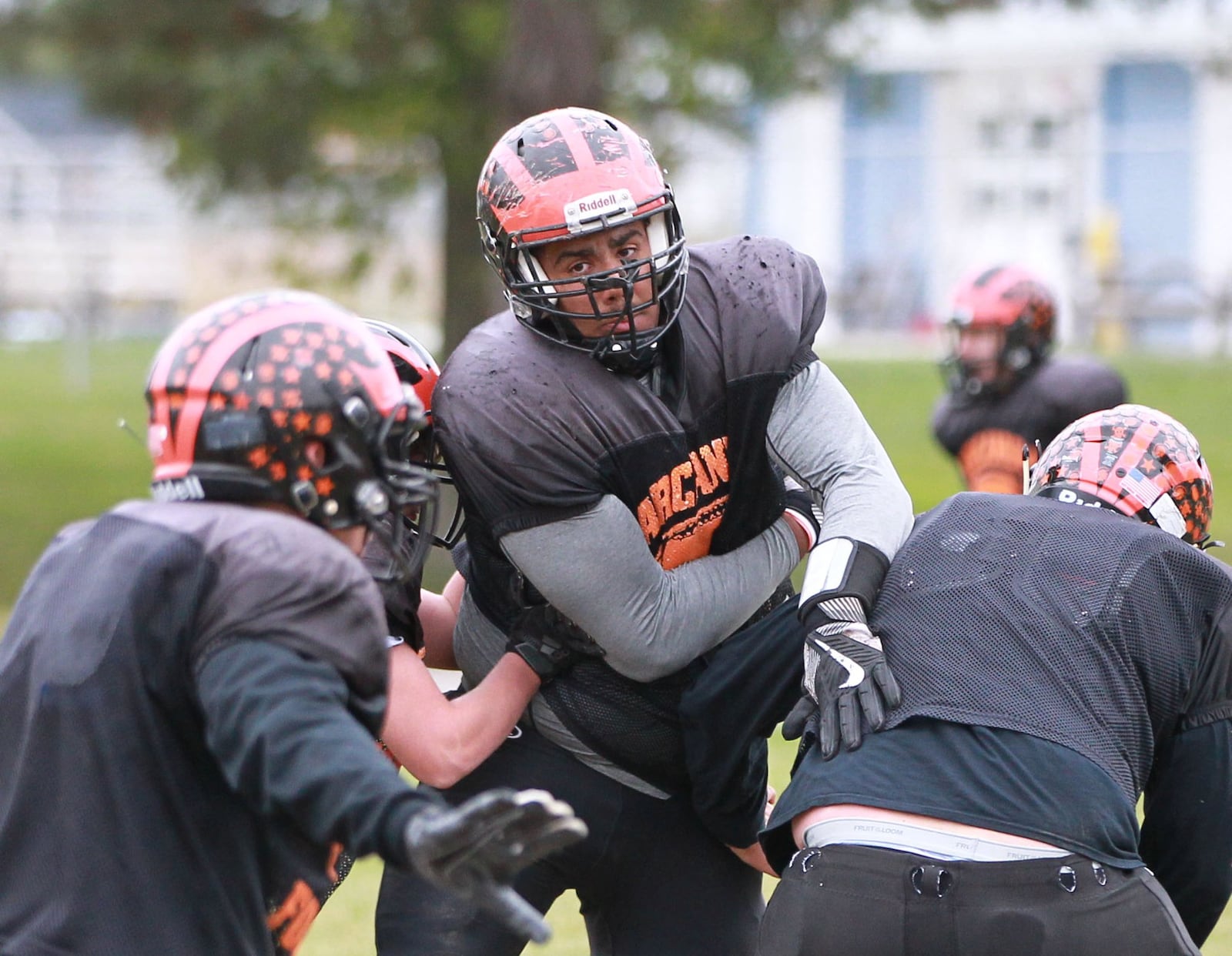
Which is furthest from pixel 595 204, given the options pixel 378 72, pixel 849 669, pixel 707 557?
pixel 378 72

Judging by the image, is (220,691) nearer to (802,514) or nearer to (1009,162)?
(802,514)

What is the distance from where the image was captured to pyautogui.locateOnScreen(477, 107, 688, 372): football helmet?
3.07 meters

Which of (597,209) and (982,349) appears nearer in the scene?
(597,209)

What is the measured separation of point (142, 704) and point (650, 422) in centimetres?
122

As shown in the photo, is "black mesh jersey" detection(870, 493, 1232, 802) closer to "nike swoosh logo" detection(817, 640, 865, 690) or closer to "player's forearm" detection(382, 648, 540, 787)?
"nike swoosh logo" detection(817, 640, 865, 690)

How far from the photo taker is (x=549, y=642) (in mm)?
3137

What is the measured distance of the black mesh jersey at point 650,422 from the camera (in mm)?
2971

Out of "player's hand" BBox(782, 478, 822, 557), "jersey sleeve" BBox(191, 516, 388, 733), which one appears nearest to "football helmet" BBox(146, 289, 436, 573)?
"jersey sleeve" BBox(191, 516, 388, 733)

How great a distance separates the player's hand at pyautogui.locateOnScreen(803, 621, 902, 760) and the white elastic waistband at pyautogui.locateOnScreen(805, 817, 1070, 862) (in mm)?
148

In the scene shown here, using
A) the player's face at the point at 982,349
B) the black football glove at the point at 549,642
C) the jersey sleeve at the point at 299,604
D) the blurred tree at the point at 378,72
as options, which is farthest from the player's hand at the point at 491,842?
the blurred tree at the point at 378,72

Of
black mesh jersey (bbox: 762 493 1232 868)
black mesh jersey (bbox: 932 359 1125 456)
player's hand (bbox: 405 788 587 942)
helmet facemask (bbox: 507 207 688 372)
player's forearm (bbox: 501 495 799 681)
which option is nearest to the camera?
player's hand (bbox: 405 788 587 942)

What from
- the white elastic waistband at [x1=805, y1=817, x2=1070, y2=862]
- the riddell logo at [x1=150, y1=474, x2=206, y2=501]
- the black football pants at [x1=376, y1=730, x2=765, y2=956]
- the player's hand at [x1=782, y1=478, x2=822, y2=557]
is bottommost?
the black football pants at [x1=376, y1=730, x2=765, y2=956]

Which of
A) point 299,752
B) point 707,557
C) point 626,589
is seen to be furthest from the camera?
point 707,557

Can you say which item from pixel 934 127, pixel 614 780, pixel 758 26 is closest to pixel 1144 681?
pixel 614 780
